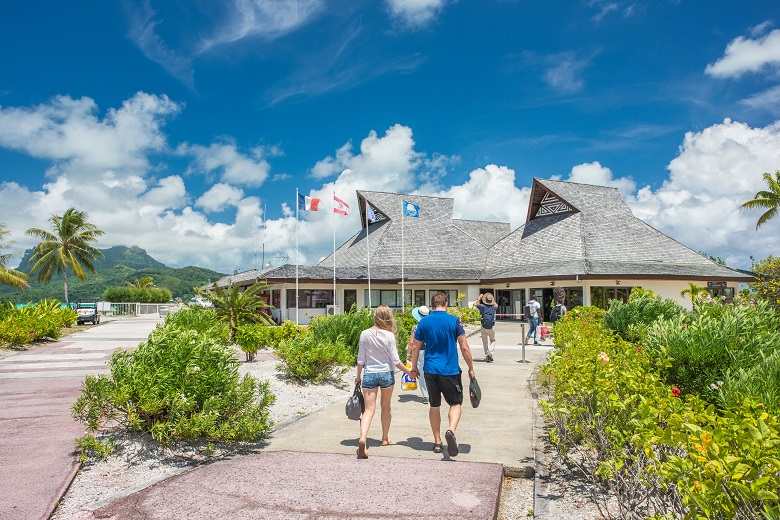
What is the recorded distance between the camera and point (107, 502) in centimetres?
451

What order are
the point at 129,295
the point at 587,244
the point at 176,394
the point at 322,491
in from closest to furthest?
1. the point at 322,491
2. the point at 176,394
3. the point at 587,244
4. the point at 129,295

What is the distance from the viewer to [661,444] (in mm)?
3752

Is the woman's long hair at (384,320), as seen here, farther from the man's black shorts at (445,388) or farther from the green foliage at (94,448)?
the green foliage at (94,448)

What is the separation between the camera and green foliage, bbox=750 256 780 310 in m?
12.2

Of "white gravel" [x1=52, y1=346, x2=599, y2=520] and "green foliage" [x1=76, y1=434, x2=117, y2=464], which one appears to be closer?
"white gravel" [x1=52, y1=346, x2=599, y2=520]

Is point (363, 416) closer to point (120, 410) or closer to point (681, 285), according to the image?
point (120, 410)

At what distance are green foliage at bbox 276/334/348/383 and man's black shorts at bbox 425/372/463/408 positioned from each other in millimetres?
4139

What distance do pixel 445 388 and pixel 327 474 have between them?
1615 millimetres

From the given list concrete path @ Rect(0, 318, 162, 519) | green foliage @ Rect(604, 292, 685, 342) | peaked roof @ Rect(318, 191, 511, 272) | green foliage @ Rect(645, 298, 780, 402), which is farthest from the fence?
green foliage @ Rect(645, 298, 780, 402)

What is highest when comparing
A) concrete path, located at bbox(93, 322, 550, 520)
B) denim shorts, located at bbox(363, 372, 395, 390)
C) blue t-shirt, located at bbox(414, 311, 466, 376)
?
blue t-shirt, located at bbox(414, 311, 466, 376)

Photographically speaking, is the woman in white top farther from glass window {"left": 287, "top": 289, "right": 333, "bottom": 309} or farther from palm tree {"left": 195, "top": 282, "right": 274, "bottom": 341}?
glass window {"left": 287, "top": 289, "right": 333, "bottom": 309}

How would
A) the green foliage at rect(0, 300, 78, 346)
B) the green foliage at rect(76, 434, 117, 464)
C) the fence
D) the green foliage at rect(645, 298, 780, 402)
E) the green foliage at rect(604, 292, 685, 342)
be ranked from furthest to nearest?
the fence
the green foliage at rect(0, 300, 78, 346)
the green foliage at rect(604, 292, 685, 342)
the green foliage at rect(645, 298, 780, 402)
the green foliage at rect(76, 434, 117, 464)

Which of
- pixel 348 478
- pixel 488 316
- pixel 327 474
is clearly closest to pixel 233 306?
pixel 488 316

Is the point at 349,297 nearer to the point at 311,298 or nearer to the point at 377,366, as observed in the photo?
the point at 311,298
